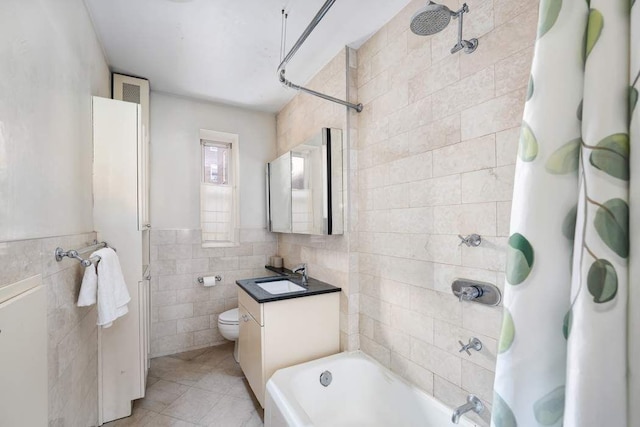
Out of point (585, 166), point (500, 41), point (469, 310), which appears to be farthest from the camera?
point (469, 310)

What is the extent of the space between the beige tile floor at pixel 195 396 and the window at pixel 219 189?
1.19 metres

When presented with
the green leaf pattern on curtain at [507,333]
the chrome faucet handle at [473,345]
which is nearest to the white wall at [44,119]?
the green leaf pattern on curtain at [507,333]

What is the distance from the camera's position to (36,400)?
892 millimetres

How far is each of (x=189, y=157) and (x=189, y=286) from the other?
136 centimetres

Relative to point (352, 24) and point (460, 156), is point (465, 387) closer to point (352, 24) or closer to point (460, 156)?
point (460, 156)

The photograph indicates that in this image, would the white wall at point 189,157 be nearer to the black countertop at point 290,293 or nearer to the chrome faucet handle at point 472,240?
the black countertop at point 290,293

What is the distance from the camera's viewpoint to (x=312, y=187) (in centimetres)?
230

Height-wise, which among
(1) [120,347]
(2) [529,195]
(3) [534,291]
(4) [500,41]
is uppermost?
(4) [500,41]

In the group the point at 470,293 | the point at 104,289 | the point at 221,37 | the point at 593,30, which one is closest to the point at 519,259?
the point at 593,30

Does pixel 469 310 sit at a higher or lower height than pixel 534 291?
lower

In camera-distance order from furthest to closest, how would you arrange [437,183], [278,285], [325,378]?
[278,285] < [325,378] < [437,183]

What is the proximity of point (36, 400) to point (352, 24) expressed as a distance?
2.40m

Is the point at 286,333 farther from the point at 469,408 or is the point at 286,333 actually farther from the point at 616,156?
the point at 616,156

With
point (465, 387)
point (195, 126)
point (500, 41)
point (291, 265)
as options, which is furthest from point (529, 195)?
point (195, 126)
